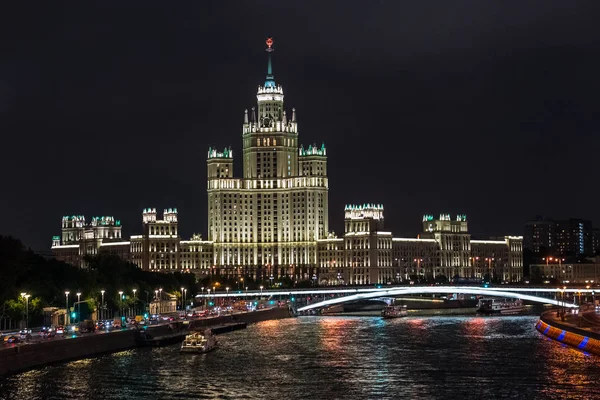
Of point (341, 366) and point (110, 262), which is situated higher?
point (110, 262)

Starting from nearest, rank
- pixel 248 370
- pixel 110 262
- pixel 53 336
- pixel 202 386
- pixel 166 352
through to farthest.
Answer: pixel 202 386
pixel 248 370
pixel 53 336
pixel 166 352
pixel 110 262

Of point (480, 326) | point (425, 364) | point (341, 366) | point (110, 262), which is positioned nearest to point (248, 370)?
point (341, 366)

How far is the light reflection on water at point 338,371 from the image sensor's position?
242 feet

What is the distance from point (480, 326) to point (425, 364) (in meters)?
41.8

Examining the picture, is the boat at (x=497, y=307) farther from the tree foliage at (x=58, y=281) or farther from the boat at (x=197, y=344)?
the boat at (x=197, y=344)

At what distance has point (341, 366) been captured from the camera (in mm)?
87812

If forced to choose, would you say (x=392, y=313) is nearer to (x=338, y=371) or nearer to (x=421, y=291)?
(x=421, y=291)

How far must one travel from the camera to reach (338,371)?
84.7 metres

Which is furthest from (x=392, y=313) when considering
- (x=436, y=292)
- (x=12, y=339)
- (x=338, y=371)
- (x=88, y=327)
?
(x=12, y=339)

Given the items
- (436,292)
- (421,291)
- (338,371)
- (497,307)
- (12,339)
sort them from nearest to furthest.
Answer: (338,371) < (12,339) < (421,291) < (436,292) < (497,307)

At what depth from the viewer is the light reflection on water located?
73.9 m

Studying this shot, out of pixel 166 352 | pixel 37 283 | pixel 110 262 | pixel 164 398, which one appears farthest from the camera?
pixel 110 262

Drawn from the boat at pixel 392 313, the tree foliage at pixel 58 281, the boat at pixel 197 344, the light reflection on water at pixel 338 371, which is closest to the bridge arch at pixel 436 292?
the boat at pixel 392 313

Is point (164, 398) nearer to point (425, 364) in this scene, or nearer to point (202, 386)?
point (202, 386)
